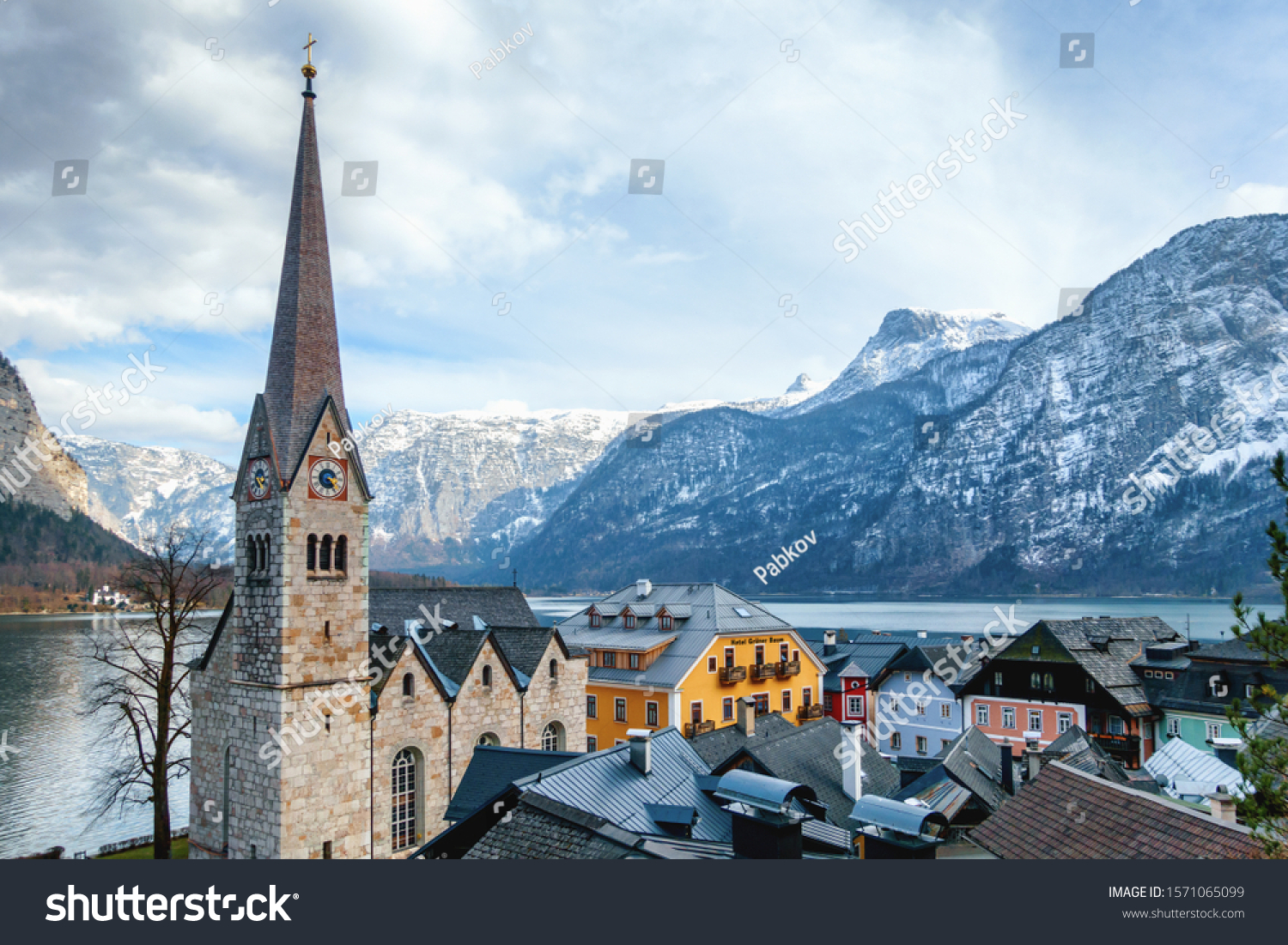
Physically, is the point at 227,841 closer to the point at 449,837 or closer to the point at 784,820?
the point at 449,837

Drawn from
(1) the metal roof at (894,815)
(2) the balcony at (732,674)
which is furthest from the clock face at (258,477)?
(2) the balcony at (732,674)

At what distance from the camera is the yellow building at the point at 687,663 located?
50344mm

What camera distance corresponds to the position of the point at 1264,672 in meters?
53.2

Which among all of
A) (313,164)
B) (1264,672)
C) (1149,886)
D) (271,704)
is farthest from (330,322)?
(1264,672)

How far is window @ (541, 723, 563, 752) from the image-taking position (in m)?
39.5

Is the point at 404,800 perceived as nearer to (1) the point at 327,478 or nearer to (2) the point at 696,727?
(1) the point at 327,478

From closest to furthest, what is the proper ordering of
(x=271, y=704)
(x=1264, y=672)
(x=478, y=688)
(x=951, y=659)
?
(x=271, y=704)
(x=478, y=688)
(x=1264, y=672)
(x=951, y=659)

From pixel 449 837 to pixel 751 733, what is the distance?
19.8 metres

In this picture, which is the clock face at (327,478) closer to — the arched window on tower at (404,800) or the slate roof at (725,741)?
the arched window on tower at (404,800)

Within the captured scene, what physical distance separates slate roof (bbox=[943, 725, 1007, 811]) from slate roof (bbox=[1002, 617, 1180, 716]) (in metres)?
22.7

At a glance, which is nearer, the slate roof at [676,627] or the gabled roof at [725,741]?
the gabled roof at [725,741]

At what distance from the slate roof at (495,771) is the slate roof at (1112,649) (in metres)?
47.4

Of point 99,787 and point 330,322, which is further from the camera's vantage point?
point 99,787

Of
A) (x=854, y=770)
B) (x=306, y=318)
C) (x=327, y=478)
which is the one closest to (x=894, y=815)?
(x=854, y=770)
